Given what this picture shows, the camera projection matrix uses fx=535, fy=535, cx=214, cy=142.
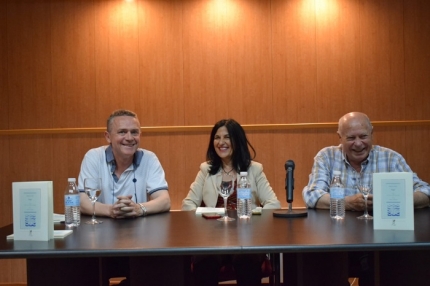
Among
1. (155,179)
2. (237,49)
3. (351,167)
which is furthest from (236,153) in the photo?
(237,49)

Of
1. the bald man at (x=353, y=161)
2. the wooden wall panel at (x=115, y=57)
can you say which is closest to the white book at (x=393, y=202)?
the bald man at (x=353, y=161)

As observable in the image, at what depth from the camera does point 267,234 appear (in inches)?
86.1

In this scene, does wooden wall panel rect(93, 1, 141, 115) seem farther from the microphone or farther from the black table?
the microphone

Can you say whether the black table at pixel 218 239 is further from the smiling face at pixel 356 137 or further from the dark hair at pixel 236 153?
the dark hair at pixel 236 153

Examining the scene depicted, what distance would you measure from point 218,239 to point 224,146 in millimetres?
1635

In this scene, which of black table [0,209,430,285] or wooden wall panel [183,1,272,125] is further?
wooden wall panel [183,1,272,125]

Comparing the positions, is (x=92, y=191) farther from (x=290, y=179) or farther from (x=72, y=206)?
(x=290, y=179)

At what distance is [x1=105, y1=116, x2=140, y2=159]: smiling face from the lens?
329 centimetres

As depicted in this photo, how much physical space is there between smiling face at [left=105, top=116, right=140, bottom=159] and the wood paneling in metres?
Result: 1.78

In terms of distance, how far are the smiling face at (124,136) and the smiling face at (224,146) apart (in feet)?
1.98

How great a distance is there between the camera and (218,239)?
6.84ft

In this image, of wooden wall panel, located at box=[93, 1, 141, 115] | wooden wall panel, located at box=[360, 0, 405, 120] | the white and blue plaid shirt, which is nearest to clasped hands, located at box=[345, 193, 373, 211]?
the white and blue plaid shirt

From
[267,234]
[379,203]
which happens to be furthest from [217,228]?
[379,203]

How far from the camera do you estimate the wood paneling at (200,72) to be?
16.8ft
